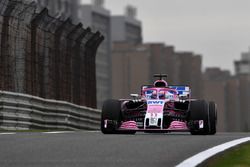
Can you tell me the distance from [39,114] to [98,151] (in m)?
10.9

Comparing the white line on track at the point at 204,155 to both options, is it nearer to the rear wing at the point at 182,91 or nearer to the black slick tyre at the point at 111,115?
the black slick tyre at the point at 111,115

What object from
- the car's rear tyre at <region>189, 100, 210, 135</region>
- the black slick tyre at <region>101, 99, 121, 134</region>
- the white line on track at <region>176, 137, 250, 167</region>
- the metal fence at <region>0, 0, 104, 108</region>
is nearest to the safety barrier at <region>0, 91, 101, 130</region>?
the metal fence at <region>0, 0, 104, 108</region>

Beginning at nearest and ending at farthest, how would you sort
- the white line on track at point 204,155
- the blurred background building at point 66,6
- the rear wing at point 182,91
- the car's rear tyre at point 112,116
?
the white line on track at point 204,155
the car's rear tyre at point 112,116
the rear wing at point 182,91
the blurred background building at point 66,6

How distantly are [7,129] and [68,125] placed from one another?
3523 millimetres

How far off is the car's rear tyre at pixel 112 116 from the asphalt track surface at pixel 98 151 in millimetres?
4254

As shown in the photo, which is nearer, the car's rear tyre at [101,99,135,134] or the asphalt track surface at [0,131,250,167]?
the asphalt track surface at [0,131,250,167]

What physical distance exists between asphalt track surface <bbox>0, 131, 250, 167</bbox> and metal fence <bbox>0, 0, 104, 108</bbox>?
7.90m

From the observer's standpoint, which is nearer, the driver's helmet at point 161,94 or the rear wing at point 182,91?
the driver's helmet at point 161,94

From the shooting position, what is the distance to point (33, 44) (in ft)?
73.5

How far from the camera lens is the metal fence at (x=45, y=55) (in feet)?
68.8

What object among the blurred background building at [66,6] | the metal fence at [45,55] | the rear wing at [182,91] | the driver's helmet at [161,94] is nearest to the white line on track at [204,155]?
the driver's helmet at [161,94]

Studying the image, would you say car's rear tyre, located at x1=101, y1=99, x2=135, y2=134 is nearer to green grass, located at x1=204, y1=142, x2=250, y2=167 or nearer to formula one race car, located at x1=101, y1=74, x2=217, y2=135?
formula one race car, located at x1=101, y1=74, x2=217, y2=135

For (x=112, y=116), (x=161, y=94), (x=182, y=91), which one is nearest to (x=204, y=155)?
→ (x=112, y=116)

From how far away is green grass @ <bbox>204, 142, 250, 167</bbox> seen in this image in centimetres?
968
